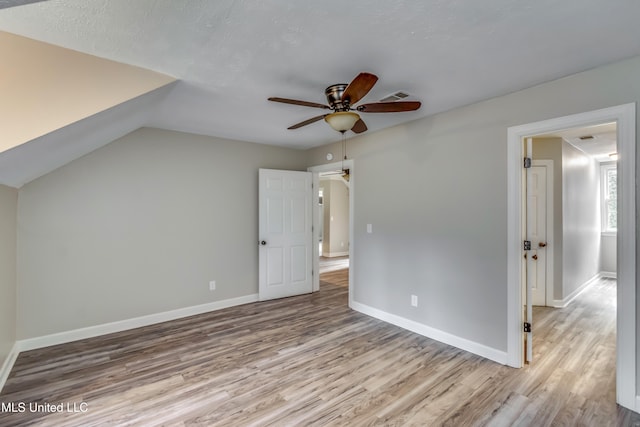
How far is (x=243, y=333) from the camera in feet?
11.0

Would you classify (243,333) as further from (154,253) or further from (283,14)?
(283,14)

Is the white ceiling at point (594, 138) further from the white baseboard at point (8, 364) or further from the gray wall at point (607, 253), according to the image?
the white baseboard at point (8, 364)

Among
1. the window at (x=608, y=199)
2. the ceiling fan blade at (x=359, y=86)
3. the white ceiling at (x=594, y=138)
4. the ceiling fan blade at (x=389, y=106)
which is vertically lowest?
the window at (x=608, y=199)

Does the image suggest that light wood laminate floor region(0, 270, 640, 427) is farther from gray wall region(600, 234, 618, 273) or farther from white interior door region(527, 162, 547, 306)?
gray wall region(600, 234, 618, 273)

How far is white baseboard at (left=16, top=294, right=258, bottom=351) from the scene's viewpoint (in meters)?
3.00

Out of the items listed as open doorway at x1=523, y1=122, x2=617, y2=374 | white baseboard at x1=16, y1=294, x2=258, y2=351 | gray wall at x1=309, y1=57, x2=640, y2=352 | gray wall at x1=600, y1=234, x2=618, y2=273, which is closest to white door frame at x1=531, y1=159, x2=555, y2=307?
open doorway at x1=523, y1=122, x2=617, y2=374

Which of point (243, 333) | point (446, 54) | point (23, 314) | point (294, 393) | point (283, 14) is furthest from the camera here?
point (243, 333)

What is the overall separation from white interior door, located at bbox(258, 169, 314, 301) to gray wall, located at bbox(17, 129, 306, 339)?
6.3 inches

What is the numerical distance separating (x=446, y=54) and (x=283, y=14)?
113cm

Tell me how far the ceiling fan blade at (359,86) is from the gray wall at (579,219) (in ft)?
13.0

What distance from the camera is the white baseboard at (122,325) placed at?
9.84 ft

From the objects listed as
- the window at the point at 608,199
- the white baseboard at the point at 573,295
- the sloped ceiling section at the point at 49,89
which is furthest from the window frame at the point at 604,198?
the sloped ceiling section at the point at 49,89

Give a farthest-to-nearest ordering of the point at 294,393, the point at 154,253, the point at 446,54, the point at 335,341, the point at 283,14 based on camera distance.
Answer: the point at 154,253, the point at 335,341, the point at 294,393, the point at 446,54, the point at 283,14

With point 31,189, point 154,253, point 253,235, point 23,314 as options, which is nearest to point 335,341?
point 253,235
